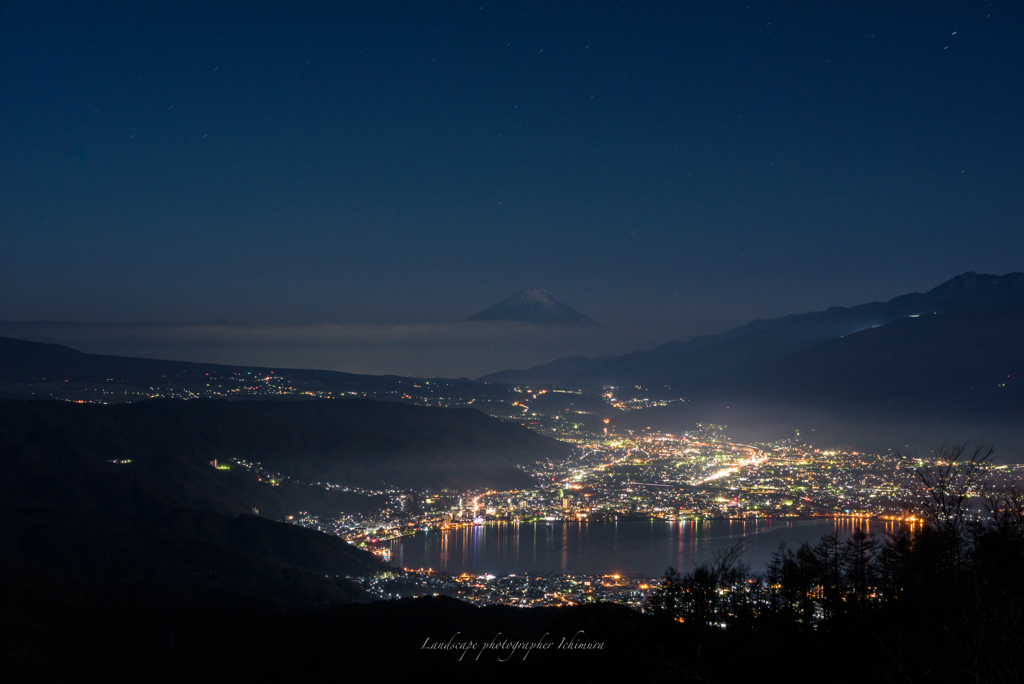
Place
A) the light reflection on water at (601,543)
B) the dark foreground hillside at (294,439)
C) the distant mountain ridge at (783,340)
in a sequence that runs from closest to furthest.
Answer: the light reflection on water at (601,543) → the dark foreground hillside at (294,439) → the distant mountain ridge at (783,340)

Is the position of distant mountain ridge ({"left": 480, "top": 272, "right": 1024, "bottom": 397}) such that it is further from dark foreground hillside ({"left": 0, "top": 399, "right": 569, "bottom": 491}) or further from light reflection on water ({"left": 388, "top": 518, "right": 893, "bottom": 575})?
light reflection on water ({"left": 388, "top": 518, "right": 893, "bottom": 575})

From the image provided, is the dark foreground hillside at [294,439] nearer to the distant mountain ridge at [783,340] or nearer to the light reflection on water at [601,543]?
the light reflection on water at [601,543]

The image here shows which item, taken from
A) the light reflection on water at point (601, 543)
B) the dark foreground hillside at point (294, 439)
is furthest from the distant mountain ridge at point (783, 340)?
the light reflection on water at point (601, 543)

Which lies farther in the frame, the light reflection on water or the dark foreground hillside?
the dark foreground hillside

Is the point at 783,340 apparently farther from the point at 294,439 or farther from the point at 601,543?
the point at 601,543

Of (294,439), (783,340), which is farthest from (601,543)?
(783,340)

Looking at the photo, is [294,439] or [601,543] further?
[294,439]

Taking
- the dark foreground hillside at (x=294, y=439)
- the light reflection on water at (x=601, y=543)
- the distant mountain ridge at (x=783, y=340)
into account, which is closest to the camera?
the light reflection on water at (x=601, y=543)

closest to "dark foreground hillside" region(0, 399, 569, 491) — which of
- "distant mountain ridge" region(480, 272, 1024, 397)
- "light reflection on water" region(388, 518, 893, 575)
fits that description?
"light reflection on water" region(388, 518, 893, 575)

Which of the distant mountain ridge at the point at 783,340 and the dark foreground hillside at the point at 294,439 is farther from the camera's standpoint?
the distant mountain ridge at the point at 783,340
